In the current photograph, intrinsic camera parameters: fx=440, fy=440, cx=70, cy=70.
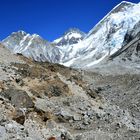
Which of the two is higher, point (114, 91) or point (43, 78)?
point (114, 91)

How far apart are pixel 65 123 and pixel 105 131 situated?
8.23 feet

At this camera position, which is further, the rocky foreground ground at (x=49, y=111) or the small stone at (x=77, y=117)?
the small stone at (x=77, y=117)

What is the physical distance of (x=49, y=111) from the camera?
82.8 feet

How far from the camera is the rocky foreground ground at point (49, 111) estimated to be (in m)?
19.9

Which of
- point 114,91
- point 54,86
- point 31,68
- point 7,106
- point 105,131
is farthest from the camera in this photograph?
point 114,91

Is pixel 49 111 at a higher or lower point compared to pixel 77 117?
higher

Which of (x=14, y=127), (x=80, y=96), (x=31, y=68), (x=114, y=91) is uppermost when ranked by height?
(x=114, y=91)

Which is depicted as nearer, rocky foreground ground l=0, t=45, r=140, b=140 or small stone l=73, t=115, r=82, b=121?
rocky foreground ground l=0, t=45, r=140, b=140

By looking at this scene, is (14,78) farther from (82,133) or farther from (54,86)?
(82,133)

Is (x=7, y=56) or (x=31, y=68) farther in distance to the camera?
(x=7, y=56)

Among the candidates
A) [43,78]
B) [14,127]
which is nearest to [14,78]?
[43,78]

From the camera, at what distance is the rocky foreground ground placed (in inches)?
785

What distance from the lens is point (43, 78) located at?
30266 millimetres

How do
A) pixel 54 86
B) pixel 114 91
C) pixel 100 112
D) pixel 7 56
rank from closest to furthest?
pixel 100 112 < pixel 54 86 < pixel 7 56 < pixel 114 91
